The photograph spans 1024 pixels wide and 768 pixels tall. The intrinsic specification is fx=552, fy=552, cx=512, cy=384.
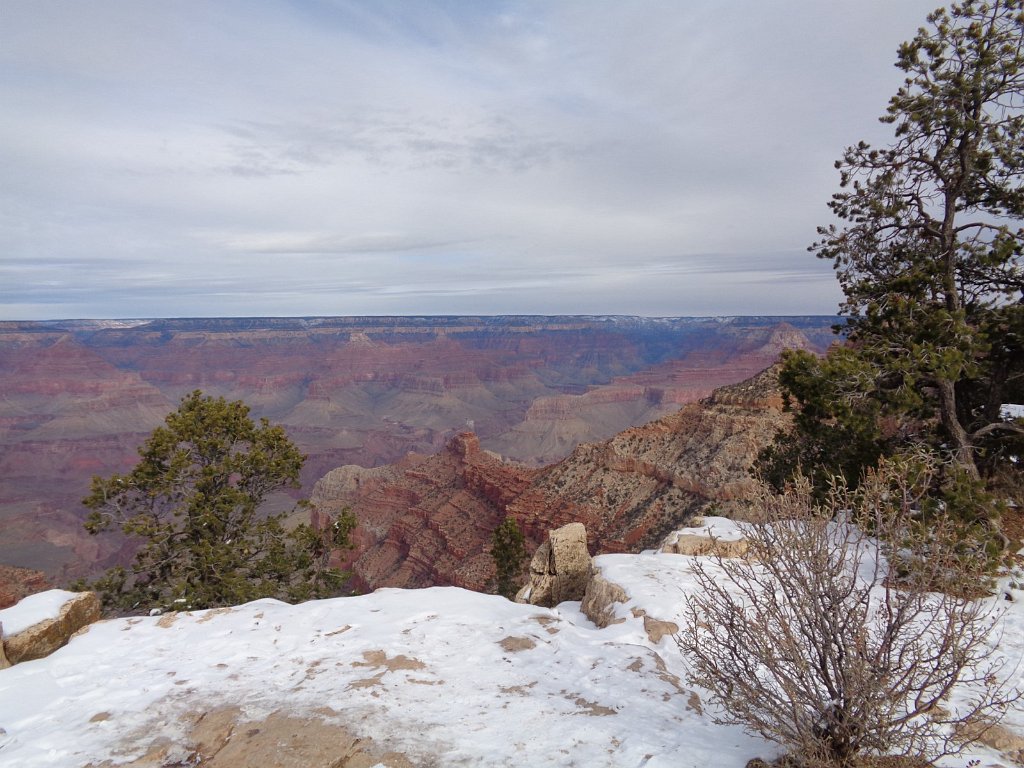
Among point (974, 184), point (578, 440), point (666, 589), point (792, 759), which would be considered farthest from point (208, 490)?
point (578, 440)

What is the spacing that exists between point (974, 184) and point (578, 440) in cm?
13473

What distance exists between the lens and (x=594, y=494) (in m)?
44.3

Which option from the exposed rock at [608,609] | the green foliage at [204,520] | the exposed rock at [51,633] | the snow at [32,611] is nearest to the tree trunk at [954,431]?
the exposed rock at [608,609]

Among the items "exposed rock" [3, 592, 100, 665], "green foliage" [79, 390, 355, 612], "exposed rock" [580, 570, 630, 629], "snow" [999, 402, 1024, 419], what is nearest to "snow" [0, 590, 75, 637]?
"exposed rock" [3, 592, 100, 665]

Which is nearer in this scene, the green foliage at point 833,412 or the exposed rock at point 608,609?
the exposed rock at point 608,609

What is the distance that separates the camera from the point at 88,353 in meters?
200

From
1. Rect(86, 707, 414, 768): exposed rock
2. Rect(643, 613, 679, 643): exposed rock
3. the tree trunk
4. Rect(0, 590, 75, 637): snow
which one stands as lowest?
Rect(643, 613, 679, 643): exposed rock

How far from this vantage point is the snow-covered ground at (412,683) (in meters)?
5.83

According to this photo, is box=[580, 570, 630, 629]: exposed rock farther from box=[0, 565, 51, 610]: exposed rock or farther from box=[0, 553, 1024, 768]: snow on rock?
box=[0, 565, 51, 610]: exposed rock

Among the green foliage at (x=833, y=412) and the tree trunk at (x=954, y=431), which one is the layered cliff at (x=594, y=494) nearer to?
the green foliage at (x=833, y=412)

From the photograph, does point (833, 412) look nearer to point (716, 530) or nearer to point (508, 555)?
point (716, 530)

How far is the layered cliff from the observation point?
37.4 metres

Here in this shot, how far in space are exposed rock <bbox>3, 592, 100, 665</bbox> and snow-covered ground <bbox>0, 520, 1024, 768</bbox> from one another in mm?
290

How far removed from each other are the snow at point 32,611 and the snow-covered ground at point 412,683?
663 millimetres
